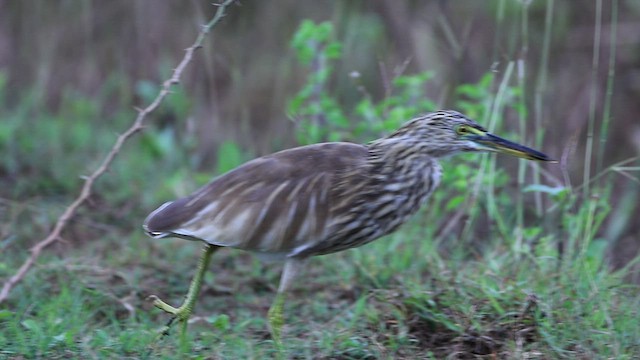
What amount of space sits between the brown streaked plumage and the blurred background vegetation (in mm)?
1173

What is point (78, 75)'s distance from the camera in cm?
870

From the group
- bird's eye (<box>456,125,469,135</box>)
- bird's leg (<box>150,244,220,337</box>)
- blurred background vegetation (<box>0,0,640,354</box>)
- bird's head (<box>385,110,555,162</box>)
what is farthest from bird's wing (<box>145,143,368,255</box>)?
blurred background vegetation (<box>0,0,640,354</box>)

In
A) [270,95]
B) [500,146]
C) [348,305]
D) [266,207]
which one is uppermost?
[270,95]

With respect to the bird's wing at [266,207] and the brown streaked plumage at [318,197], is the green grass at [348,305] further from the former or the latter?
the bird's wing at [266,207]

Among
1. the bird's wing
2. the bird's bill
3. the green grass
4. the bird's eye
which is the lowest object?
the green grass

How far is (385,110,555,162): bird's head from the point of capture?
4.82 metres

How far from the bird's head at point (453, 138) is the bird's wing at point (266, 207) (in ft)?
1.03

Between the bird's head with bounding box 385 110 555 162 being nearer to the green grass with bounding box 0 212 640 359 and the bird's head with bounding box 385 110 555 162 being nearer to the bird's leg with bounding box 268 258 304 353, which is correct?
the green grass with bounding box 0 212 640 359

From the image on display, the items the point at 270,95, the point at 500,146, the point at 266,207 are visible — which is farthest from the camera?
the point at 270,95

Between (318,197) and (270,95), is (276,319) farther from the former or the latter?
(270,95)

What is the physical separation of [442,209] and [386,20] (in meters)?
2.14

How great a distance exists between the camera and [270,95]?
8523 mm

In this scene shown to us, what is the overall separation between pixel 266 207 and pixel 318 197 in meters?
0.24

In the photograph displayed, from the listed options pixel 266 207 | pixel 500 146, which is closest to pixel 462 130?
pixel 500 146
